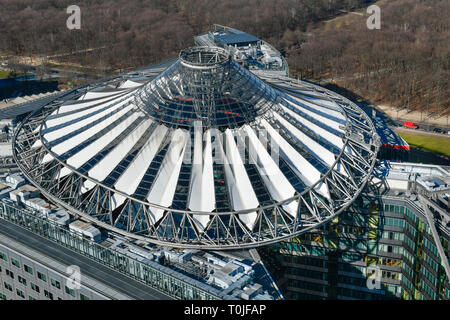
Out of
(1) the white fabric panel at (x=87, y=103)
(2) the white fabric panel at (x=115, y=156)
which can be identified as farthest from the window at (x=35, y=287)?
(1) the white fabric panel at (x=87, y=103)

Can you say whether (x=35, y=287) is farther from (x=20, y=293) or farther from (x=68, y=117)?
(x=68, y=117)

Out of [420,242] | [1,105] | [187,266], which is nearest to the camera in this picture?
[187,266]

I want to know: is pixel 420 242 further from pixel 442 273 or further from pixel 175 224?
pixel 175 224

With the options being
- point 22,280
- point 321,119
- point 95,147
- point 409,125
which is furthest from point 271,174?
point 409,125

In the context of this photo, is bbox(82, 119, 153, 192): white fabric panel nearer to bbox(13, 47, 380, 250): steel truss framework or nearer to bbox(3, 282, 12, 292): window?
bbox(13, 47, 380, 250): steel truss framework

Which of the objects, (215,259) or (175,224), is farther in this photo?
(175,224)

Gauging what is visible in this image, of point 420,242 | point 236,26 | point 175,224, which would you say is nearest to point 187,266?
point 175,224

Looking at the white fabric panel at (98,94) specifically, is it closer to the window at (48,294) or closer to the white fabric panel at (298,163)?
the white fabric panel at (298,163)

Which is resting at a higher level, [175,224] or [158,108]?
[158,108]
